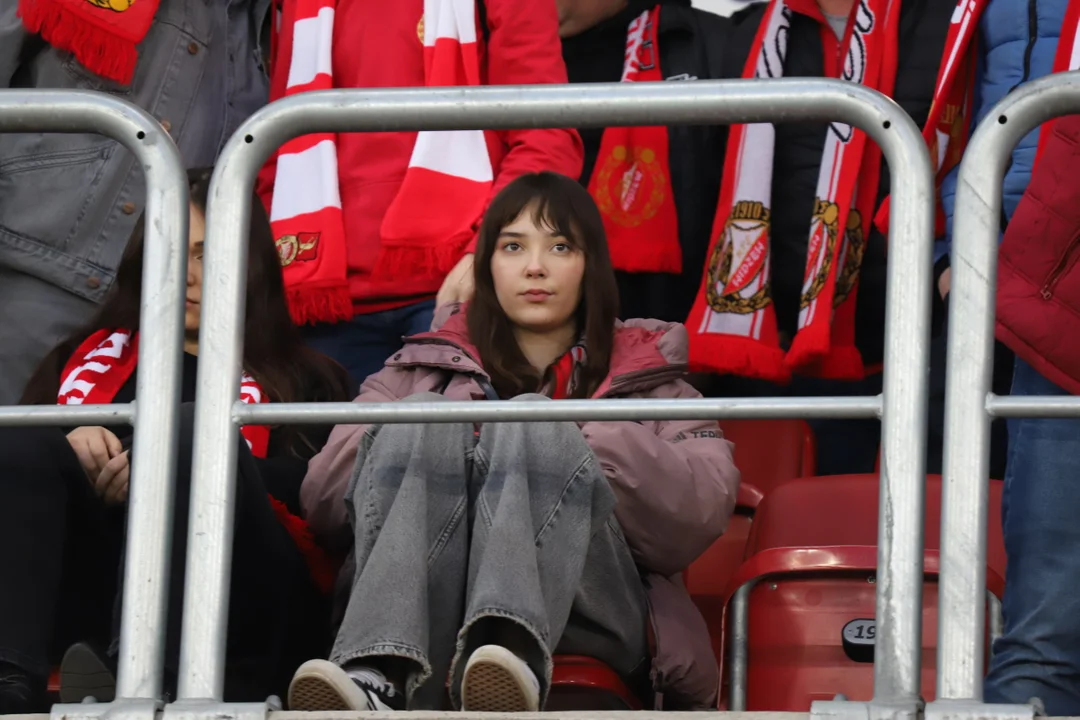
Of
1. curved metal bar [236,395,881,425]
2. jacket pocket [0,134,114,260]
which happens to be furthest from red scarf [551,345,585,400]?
jacket pocket [0,134,114,260]

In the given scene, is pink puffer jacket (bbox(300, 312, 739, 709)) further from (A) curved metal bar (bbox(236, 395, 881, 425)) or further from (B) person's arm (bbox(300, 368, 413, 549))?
(A) curved metal bar (bbox(236, 395, 881, 425))

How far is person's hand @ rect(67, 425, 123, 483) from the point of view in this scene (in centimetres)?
333

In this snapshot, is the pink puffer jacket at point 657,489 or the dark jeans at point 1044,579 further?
the pink puffer jacket at point 657,489

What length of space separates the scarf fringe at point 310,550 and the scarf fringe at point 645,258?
1.37 metres

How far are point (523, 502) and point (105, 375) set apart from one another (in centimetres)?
117

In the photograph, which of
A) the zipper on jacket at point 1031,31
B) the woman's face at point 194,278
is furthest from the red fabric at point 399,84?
the zipper on jacket at point 1031,31

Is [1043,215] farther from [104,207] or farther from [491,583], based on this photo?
[104,207]

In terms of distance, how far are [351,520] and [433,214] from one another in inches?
44.3

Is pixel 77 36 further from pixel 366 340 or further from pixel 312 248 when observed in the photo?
pixel 366 340

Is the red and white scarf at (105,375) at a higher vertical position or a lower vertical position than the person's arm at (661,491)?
higher

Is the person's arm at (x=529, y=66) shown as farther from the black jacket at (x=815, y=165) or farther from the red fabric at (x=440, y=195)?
the black jacket at (x=815, y=165)

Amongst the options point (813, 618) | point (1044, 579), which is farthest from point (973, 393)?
point (813, 618)

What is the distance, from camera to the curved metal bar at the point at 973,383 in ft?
8.13

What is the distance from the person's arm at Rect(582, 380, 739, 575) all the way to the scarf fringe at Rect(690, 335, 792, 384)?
1.02m
